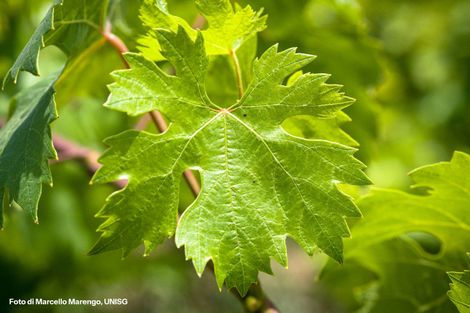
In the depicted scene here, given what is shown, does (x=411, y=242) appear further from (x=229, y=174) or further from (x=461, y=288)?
(x=229, y=174)

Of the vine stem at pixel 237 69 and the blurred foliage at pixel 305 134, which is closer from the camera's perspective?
the vine stem at pixel 237 69

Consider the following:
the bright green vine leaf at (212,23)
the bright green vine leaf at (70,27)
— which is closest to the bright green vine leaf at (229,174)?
the bright green vine leaf at (212,23)

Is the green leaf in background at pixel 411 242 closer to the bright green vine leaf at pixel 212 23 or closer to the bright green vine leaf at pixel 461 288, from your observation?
the bright green vine leaf at pixel 461 288

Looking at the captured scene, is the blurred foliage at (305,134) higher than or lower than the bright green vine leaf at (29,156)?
lower

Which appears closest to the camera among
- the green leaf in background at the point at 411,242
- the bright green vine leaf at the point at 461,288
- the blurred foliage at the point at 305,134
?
the bright green vine leaf at the point at 461,288

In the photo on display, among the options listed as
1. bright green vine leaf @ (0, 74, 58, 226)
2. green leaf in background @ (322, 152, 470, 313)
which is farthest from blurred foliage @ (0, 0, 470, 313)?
bright green vine leaf @ (0, 74, 58, 226)
